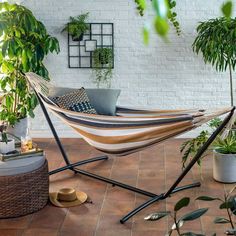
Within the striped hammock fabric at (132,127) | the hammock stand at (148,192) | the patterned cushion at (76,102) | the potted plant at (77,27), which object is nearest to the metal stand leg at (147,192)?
the hammock stand at (148,192)

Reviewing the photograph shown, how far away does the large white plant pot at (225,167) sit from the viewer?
3.36 metres

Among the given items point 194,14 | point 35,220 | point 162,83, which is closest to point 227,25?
point 194,14

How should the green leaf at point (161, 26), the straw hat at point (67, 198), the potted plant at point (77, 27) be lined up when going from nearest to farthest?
the green leaf at point (161, 26) → the straw hat at point (67, 198) → the potted plant at point (77, 27)

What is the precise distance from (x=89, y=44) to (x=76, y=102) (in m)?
1.29

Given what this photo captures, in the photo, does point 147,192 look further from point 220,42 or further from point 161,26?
point 161,26

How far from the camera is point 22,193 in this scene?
112 inches

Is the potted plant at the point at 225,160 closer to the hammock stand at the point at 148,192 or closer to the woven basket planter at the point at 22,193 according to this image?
the hammock stand at the point at 148,192

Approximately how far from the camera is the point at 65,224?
9.15 ft

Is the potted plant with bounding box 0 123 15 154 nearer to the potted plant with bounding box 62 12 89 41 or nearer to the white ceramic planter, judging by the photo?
the white ceramic planter

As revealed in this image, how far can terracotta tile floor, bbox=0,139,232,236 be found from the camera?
8.89 ft

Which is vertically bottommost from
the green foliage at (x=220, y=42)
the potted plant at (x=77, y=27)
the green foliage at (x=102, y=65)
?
the green foliage at (x=102, y=65)

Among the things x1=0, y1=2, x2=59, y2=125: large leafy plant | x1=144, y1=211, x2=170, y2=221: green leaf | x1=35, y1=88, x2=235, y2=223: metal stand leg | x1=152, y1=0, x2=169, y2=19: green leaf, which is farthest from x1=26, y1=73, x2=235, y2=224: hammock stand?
x1=152, y1=0, x2=169, y2=19: green leaf

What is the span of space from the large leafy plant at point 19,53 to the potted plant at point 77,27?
0.83ft

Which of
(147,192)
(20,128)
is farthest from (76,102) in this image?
(20,128)
